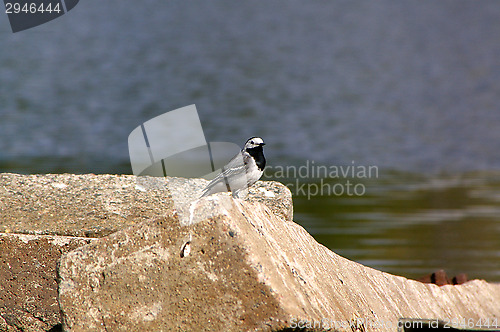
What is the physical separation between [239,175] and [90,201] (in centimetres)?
100

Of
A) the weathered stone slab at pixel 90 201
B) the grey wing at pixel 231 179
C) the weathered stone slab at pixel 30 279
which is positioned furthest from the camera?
the grey wing at pixel 231 179

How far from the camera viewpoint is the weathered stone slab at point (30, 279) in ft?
13.2

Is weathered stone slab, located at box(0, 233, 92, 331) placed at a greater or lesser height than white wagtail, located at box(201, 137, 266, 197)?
lesser

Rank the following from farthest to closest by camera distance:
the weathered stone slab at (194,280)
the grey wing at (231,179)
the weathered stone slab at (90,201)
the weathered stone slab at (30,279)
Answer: the grey wing at (231,179) < the weathered stone slab at (90,201) < the weathered stone slab at (30,279) < the weathered stone slab at (194,280)

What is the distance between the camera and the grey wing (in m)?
4.65

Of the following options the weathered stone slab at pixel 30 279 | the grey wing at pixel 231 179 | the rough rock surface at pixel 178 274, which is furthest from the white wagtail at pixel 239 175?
the weathered stone slab at pixel 30 279

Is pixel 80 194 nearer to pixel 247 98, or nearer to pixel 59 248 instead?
pixel 59 248

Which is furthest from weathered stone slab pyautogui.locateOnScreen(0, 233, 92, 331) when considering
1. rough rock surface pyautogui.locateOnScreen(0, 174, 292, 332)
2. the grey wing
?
the grey wing

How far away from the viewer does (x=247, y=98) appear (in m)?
15.9

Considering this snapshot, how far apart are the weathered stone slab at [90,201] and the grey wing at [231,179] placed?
0.16m

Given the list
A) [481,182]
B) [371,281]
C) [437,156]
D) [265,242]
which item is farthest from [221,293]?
[437,156]

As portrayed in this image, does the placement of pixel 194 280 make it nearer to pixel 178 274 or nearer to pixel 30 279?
pixel 178 274

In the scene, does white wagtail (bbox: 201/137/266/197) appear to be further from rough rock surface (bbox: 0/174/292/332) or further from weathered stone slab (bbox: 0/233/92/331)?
weathered stone slab (bbox: 0/233/92/331)

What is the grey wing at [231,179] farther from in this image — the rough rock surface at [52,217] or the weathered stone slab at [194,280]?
the weathered stone slab at [194,280]
